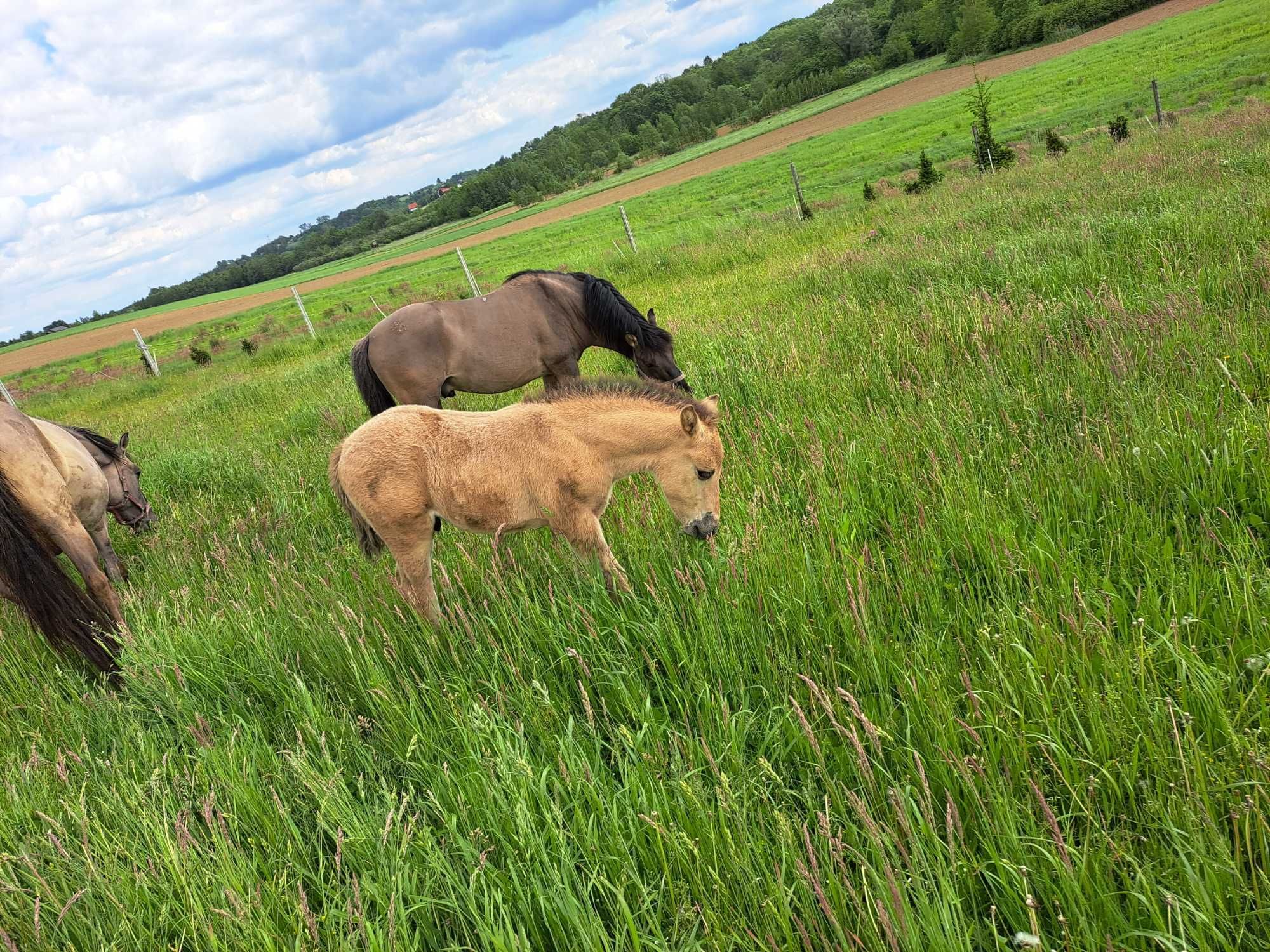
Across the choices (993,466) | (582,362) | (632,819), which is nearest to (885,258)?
(582,362)

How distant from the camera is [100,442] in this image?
22.4 feet

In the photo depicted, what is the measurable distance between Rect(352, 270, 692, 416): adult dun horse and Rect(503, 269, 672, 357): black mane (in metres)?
0.01

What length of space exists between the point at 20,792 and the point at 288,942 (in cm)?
200

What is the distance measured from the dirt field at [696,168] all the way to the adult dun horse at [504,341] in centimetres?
4916

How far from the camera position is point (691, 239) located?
65.6 feet

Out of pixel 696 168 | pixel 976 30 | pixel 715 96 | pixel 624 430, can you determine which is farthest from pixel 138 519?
pixel 715 96

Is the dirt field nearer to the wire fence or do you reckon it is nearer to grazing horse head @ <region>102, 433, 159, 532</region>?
the wire fence

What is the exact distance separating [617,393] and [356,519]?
186 cm

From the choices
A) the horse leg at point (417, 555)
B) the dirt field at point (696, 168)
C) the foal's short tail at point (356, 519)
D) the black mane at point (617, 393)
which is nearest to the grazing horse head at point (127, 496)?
the foal's short tail at point (356, 519)

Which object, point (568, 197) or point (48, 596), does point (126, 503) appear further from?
point (568, 197)

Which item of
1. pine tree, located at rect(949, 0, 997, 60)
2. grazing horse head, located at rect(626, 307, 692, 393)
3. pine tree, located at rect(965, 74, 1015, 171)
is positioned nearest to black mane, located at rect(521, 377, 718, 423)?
grazing horse head, located at rect(626, 307, 692, 393)

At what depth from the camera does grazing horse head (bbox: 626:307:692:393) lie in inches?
314

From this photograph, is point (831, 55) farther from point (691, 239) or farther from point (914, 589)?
point (914, 589)

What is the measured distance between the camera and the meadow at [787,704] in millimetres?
1584
